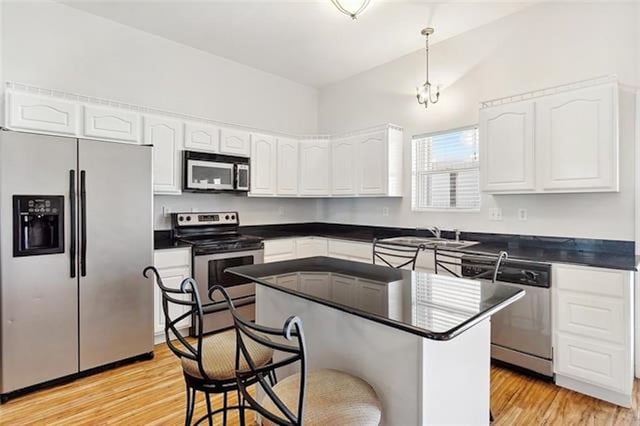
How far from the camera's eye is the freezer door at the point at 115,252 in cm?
262

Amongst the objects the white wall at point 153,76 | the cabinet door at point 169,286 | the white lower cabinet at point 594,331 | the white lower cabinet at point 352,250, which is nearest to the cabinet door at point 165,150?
the white wall at point 153,76

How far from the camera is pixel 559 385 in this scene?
2527mm

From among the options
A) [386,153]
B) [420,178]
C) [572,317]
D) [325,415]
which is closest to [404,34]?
[386,153]

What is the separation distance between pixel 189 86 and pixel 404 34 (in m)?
2.47

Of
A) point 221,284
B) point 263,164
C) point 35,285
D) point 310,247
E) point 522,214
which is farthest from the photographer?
point 310,247

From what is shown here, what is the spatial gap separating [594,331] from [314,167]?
335cm

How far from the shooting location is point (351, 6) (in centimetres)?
258

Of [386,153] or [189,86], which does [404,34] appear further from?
[189,86]

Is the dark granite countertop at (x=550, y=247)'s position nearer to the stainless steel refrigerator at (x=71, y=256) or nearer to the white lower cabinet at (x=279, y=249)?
the white lower cabinet at (x=279, y=249)

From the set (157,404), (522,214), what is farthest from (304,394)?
(522,214)

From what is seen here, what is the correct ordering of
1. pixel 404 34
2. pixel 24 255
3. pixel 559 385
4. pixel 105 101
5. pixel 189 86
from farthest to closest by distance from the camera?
pixel 189 86
pixel 404 34
pixel 105 101
pixel 559 385
pixel 24 255

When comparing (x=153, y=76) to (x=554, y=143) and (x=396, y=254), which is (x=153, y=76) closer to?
(x=396, y=254)

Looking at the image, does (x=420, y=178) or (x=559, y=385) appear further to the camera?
(x=420, y=178)

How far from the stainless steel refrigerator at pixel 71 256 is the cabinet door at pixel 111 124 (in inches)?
16.7
